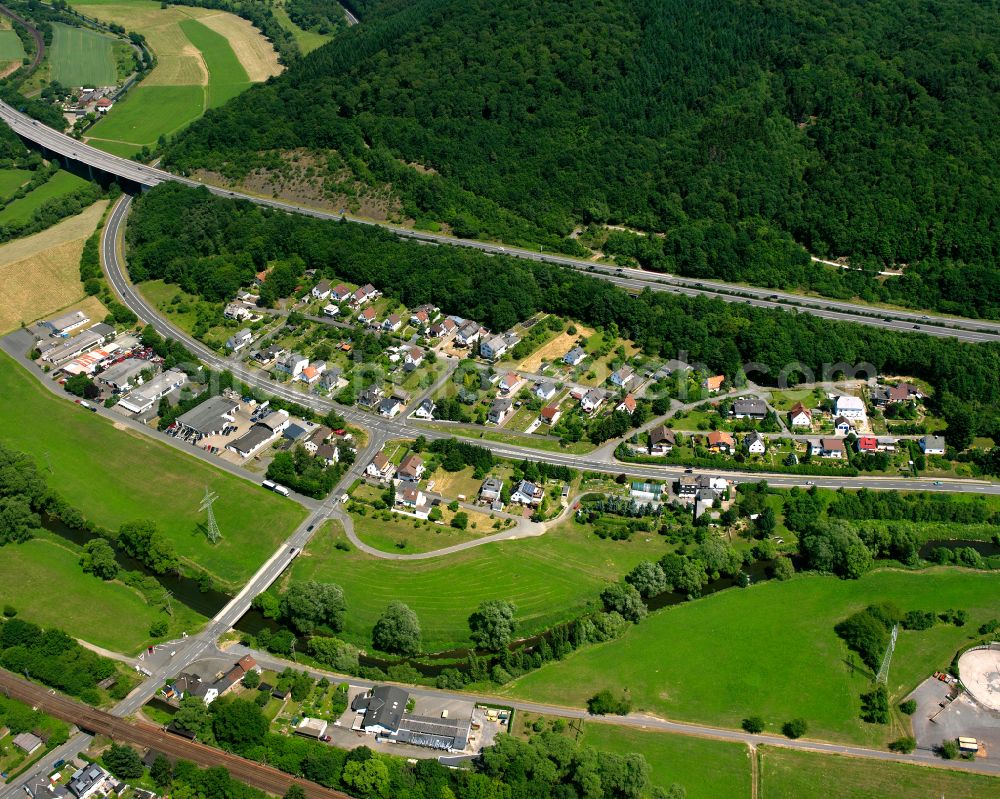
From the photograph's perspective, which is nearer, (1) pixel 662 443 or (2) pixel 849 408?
(1) pixel 662 443

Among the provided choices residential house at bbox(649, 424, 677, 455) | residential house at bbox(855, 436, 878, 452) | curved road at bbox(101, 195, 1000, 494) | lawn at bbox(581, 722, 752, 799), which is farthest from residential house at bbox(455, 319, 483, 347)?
lawn at bbox(581, 722, 752, 799)

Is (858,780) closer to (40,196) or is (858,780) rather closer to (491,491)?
(491,491)

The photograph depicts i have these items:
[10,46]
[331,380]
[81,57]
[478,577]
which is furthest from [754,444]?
[10,46]

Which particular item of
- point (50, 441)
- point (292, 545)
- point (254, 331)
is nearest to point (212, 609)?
point (292, 545)

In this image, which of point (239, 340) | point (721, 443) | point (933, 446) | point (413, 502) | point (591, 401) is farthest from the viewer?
point (239, 340)

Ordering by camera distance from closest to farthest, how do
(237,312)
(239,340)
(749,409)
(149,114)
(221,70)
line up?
(749,409), (239,340), (237,312), (149,114), (221,70)

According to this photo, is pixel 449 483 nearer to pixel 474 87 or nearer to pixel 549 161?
pixel 549 161
